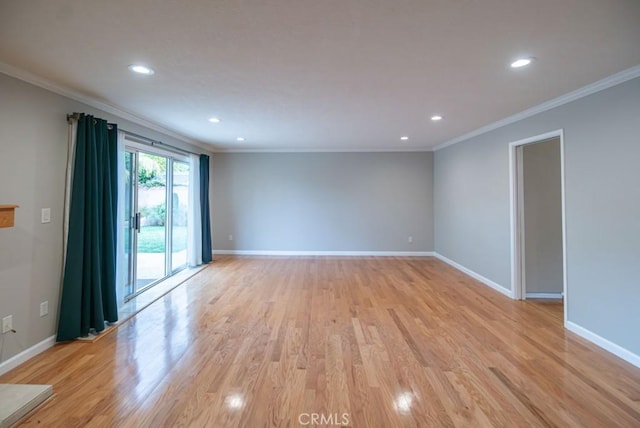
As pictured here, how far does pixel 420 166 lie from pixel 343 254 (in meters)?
2.72

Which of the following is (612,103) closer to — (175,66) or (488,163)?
(488,163)

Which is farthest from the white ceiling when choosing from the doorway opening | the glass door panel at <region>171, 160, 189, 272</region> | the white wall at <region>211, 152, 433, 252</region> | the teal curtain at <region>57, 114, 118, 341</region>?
the white wall at <region>211, 152, 433, 252</region>

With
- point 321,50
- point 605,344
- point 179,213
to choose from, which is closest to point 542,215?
point 605,344

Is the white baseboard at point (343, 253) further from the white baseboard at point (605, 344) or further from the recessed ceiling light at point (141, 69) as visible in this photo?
the recessed ceiling light at point (141, 69)

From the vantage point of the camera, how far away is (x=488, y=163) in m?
4.79

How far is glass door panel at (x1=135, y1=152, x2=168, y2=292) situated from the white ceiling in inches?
43.7

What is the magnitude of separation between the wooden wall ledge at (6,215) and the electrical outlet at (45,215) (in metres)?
0.63

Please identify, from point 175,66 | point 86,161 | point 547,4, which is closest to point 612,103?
point 547,4

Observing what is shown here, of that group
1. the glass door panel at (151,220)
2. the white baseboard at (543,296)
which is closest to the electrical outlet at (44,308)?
the glass door panel at (151,220)

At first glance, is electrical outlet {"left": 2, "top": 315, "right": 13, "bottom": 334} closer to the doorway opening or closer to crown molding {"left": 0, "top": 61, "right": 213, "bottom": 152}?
crown molding {"left": 0, "top": 61, "right": 213, "bottom": 152}

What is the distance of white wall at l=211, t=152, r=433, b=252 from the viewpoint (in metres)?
7.16

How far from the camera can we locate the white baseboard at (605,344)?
256 cm

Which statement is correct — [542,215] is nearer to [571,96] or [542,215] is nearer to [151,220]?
[571,96]

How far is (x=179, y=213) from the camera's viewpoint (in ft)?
18.9
